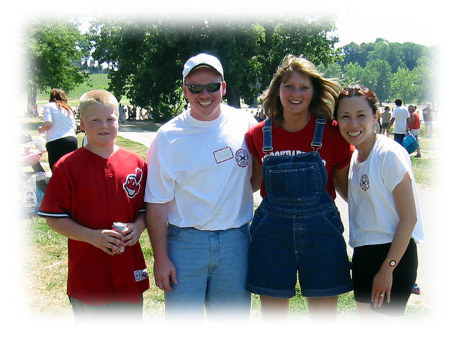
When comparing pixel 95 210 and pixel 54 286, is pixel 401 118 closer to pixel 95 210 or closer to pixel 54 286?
pixel 54 286

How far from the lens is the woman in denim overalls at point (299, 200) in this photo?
2.59 m

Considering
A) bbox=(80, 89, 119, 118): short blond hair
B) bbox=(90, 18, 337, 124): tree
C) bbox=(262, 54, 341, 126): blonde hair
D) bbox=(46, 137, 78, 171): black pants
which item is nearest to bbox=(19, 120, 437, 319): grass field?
bbox=(46, 137, 78, 171): black pants

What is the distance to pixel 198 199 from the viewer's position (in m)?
2.68

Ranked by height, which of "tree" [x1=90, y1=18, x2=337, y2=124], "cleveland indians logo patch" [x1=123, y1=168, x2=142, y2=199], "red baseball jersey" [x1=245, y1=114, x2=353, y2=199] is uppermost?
"tree" [x1=90, y1=18, x2=337, y2=124]

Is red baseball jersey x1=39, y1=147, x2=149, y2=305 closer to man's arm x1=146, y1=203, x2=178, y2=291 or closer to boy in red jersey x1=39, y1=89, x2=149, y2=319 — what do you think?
boy in red jersey x1=39, y1=89, x2=149, y2=319

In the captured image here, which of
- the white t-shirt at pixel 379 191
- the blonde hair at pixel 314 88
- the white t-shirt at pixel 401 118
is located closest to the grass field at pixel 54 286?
the white t-shirt at pixel 379 191

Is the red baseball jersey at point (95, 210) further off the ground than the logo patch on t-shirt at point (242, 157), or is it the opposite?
the logo patch on t-shirt at point (242, 157)

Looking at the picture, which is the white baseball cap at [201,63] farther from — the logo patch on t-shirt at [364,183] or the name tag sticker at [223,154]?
the logo patch on t-shirt at [364,183]

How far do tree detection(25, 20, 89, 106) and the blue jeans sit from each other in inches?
1248

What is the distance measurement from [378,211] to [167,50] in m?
27.0

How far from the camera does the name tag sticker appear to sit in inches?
104

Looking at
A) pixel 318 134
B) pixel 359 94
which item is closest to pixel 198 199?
pixel 318 134

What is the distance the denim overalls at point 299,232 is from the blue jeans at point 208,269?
13 cm

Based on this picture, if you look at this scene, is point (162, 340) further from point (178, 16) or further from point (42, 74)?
point (42, 74)
